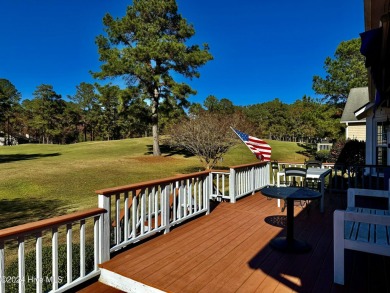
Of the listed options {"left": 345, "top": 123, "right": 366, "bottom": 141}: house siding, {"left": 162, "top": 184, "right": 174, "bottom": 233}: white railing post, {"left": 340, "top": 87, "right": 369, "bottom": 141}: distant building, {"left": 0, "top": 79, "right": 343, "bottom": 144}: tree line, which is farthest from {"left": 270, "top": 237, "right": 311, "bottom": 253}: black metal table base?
{"left": 0, "top": 79, "right": 343, "bottom": 144}: tree line

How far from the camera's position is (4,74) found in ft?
151

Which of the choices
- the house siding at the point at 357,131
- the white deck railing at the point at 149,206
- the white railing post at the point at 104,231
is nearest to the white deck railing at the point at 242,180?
the white deck railing at the point at 149,206

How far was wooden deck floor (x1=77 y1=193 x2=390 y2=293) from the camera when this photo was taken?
2.61 m

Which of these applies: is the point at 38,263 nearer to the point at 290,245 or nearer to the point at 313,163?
the point at 290,245

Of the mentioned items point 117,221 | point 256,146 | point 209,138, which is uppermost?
point 209,138

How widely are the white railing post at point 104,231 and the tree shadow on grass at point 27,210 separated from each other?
14.9 ft

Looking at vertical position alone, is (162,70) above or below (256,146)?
above

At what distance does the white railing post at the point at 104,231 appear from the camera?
305 cm

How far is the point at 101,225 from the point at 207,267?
136cm

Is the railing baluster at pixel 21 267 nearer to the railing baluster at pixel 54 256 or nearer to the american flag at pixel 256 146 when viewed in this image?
the railing baluster at pixel 54 256

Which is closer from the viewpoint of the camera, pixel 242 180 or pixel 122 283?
pixel 122 283

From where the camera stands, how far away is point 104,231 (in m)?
3.08

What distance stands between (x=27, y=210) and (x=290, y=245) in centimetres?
752

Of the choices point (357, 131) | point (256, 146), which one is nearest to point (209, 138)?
point (256, 146)
